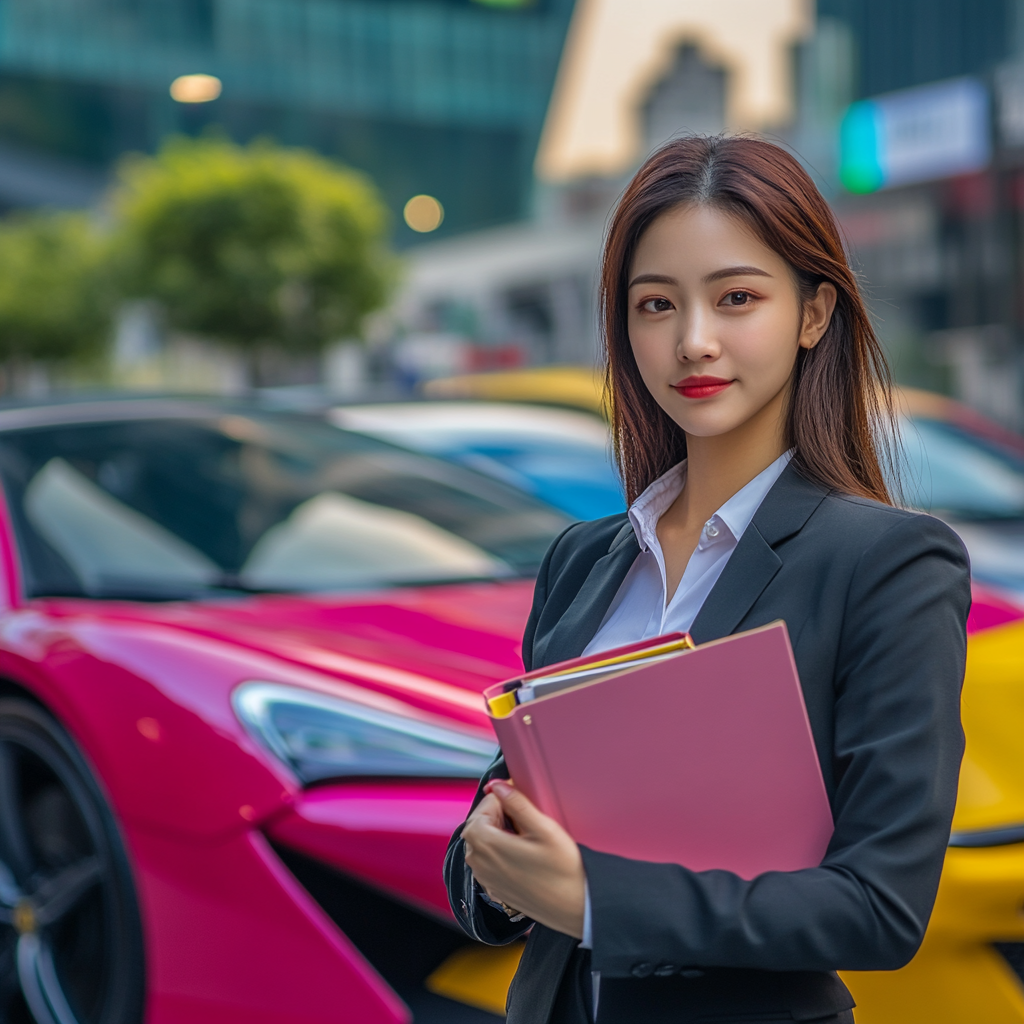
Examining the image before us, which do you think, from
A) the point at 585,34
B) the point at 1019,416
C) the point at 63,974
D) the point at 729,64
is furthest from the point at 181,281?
the point at 585,34

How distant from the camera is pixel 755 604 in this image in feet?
3.97

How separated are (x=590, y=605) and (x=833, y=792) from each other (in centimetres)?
36

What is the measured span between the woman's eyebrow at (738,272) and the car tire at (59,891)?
5.52 ft

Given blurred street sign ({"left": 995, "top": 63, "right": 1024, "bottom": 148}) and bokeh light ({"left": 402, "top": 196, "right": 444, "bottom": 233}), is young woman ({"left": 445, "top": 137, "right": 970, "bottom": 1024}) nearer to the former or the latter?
blurred street sign ({"left": 995, "top": 63, "right": 1024, "bottom": 148})

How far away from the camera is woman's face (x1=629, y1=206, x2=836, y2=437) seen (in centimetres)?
124

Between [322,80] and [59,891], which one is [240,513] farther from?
[322,80]

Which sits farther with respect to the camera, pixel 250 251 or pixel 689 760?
pixel 250 251

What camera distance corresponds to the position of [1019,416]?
18.2 metres

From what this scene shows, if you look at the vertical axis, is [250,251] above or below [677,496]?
above

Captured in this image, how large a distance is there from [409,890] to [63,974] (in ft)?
2.83

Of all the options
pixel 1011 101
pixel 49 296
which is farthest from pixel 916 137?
pixel 49 296

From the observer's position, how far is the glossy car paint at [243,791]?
2180mm

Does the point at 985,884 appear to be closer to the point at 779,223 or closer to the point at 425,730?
the point at 425,730

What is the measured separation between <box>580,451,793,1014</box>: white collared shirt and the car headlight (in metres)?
0.89
